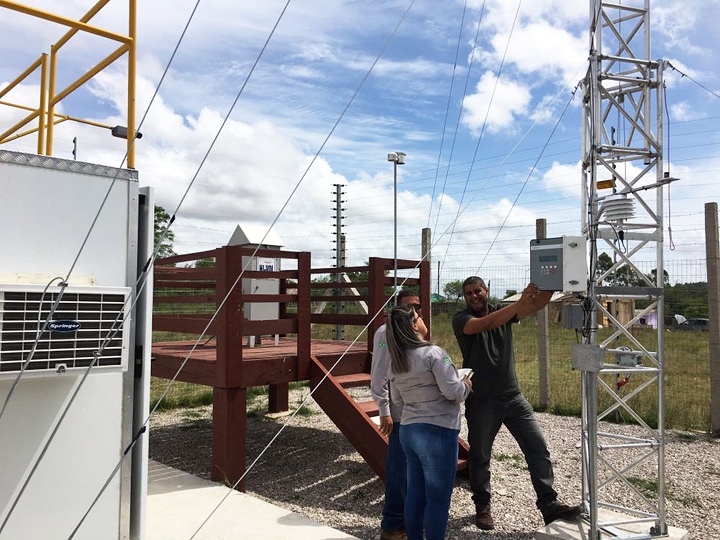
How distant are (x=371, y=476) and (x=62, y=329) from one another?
415cm

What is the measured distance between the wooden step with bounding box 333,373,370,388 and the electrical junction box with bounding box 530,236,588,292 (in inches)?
101

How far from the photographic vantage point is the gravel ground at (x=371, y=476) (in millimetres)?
4730

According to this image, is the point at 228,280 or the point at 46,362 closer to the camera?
the point at 46,362

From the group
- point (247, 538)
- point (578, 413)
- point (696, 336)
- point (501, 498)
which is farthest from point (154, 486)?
point (696, 336)

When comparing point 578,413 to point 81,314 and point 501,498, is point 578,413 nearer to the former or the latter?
point 501,498

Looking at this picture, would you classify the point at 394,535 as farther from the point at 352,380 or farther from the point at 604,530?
the point at 352,380

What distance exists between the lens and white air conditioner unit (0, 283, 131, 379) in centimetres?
237

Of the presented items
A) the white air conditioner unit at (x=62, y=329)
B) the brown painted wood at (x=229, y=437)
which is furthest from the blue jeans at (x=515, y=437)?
the white air conditioner unit at (x=62, y=329)

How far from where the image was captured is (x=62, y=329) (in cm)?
248

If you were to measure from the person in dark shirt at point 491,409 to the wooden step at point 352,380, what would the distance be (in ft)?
5.65

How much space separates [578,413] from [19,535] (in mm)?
7600

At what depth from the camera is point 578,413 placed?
8.52m

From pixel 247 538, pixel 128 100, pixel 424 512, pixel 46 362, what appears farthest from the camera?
Answer: pixel 247 538

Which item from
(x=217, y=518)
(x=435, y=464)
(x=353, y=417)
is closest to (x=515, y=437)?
(x=435, y=464)
